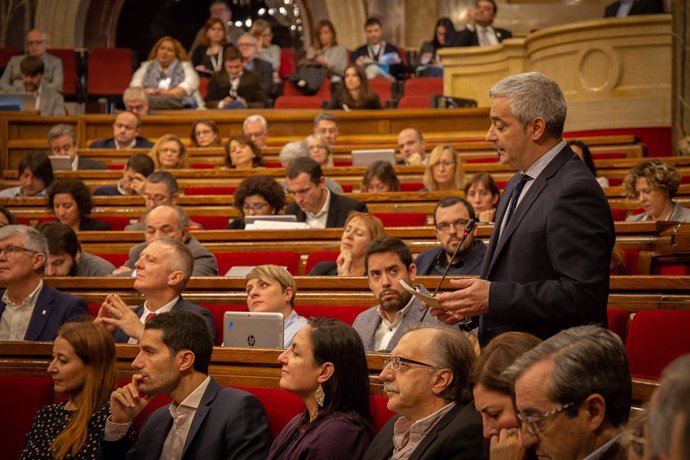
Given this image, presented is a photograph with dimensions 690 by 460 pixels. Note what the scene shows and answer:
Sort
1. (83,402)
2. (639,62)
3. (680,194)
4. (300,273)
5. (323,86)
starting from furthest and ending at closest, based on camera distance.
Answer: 1. (323,86)
2. (639,62)
3. (680,194)
4. (300,273)
5. (83,402)

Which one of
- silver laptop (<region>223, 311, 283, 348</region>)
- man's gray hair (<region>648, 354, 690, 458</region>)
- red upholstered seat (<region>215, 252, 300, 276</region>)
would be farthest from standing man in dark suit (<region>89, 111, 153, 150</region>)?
man's gray hair (<region>648, 354, 690, 458</region>)

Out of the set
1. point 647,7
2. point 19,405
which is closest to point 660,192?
point 19,405

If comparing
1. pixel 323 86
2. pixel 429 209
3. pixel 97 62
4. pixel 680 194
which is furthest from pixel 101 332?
pixel 97 62

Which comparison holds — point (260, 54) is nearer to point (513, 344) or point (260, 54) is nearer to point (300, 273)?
point (300, 273)

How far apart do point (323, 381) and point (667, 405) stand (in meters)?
1.65

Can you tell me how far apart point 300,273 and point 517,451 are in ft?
8.98

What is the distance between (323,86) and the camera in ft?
32.7

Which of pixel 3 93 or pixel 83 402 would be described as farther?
pixel 3 93

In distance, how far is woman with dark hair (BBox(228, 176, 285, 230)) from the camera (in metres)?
5.30

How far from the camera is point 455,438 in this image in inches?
88.0

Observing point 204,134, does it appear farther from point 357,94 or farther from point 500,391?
point 500,391

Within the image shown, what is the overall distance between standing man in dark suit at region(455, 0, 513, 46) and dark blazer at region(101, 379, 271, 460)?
276 inches

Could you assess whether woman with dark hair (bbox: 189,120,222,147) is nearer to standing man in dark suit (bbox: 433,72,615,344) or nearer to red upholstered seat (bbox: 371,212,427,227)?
red upholstered seat (bbox: 371,212,427,227)

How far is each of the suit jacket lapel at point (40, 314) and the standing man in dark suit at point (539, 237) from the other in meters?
1.93
